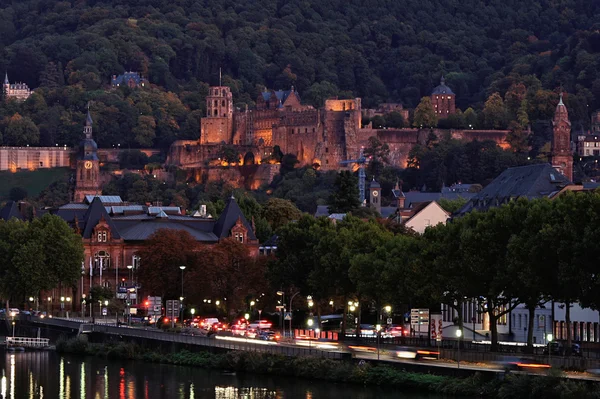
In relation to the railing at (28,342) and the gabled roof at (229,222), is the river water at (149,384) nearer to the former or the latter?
the railing at (28,342)

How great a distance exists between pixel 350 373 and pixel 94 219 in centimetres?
7079

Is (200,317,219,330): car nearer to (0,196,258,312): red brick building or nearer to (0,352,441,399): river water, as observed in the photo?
(0,352,441,399): river water

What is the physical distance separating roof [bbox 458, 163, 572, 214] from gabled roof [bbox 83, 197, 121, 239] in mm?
34498

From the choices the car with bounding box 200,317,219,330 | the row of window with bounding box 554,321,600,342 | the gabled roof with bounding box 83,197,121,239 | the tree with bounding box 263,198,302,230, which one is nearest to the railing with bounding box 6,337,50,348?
the car with bounding box 200,317,219,330

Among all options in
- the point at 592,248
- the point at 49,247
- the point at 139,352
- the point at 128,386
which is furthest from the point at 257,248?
the point at 592,248

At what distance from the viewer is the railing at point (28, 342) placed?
124 metres

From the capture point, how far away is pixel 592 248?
86125mm

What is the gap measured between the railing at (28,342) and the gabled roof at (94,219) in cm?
3374

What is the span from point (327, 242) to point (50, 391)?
30.1 metres

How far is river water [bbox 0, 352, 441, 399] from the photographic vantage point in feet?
303

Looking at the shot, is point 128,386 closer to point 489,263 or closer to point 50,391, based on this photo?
point 50,391

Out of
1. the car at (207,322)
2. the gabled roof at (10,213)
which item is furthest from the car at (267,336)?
the gabled roof at (10,213)

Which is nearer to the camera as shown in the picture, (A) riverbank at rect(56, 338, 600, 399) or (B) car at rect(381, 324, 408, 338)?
(A) riverbank at rect(56, 338, 600, 399)

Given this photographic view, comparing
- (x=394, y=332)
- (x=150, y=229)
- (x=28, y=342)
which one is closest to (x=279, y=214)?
(x=150, y=229)
